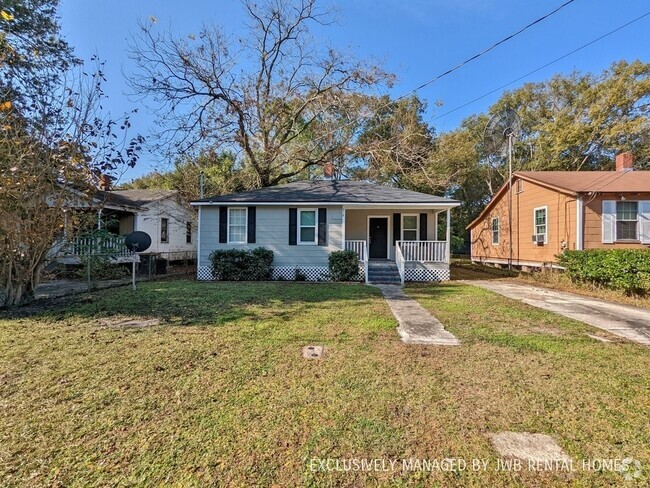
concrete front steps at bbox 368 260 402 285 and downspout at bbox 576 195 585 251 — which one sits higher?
downspout at bbox 576 195 585 251

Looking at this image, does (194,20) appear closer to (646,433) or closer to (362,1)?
(362,1)

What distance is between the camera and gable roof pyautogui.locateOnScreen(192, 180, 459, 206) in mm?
11477

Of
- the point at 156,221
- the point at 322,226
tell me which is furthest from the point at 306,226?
the point at 156,221

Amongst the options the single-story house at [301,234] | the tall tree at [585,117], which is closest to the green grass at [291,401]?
the single-story house at [301,234]

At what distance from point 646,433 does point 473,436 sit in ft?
4.08

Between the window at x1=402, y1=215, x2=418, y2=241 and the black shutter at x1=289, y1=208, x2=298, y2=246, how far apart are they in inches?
172

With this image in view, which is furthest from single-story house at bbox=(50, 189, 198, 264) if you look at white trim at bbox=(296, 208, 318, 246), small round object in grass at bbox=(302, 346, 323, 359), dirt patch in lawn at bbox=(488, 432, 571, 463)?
dirt patch in lawn at bbox=(488, 432, 571, 463)

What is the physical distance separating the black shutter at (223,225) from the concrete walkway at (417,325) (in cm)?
670

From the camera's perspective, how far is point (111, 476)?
75.1 inches

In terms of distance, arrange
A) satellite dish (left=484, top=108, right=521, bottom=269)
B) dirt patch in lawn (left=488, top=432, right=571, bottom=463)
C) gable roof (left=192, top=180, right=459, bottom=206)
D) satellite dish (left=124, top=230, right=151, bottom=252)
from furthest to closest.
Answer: satellite dish (left=484, top=108, right=521, bottom=269) → gable roof (left=192, top=180, right=459, bottom=206) → satellite dish (left=124, top=230, right=151, bottom=252) → dirt patch in lawn (left=488, top=432, right=571, bottom=463)

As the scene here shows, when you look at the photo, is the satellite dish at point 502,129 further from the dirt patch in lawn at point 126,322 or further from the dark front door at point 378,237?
the dirt patch in lawn at point 126,322

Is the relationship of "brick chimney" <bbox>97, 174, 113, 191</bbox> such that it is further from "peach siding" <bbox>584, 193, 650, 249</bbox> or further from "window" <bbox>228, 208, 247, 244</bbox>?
"peach siding" <bbox>584, 193, 650, 249</bbox>

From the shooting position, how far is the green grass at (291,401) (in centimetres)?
199

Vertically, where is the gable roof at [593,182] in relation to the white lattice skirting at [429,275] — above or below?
→ above
